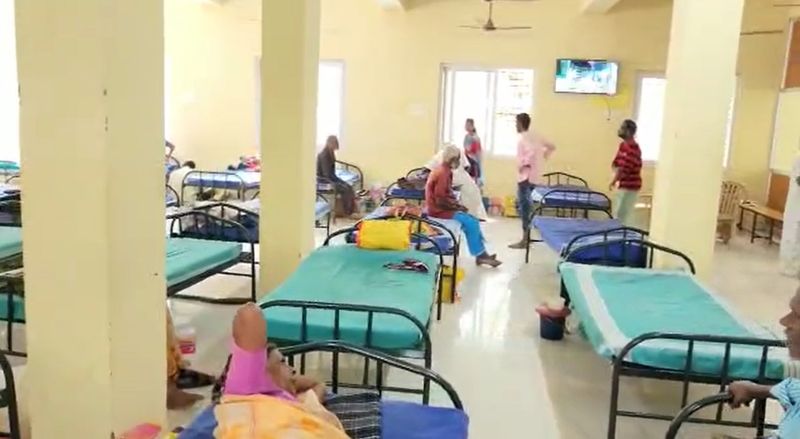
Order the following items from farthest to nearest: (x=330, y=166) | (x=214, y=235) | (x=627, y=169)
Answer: (x=330, y=166) < (x=627, y=169) < (x=214, y=235)

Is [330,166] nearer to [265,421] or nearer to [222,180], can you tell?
[222,180]

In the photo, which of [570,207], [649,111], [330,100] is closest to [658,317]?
[570,207]

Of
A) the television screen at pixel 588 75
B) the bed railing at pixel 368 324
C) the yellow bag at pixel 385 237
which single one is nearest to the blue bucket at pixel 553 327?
Answer: the yellow bag at pixel 385 237

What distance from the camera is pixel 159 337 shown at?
273 cm

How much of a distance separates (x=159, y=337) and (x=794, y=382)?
2192 millimetres

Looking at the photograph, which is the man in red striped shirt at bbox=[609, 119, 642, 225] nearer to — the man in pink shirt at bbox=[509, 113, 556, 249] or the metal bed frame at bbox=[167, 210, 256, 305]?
the man in pink shirt at bbox=[509, 113, 556, 249]

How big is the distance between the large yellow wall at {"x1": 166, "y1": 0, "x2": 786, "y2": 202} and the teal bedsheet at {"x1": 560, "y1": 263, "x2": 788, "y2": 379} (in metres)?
5.60

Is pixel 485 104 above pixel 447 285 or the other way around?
above

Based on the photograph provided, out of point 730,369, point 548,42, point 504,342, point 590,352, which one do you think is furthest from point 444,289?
point 548,42

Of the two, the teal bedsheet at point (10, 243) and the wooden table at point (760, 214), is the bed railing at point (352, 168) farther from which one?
the teal bedsheet at point (10, 243)

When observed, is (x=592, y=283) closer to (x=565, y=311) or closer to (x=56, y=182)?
(x=565, y=311)

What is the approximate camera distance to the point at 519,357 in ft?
14.5

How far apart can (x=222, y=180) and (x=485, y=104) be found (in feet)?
13.2

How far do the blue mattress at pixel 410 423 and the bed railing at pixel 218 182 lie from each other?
6.17 metres
